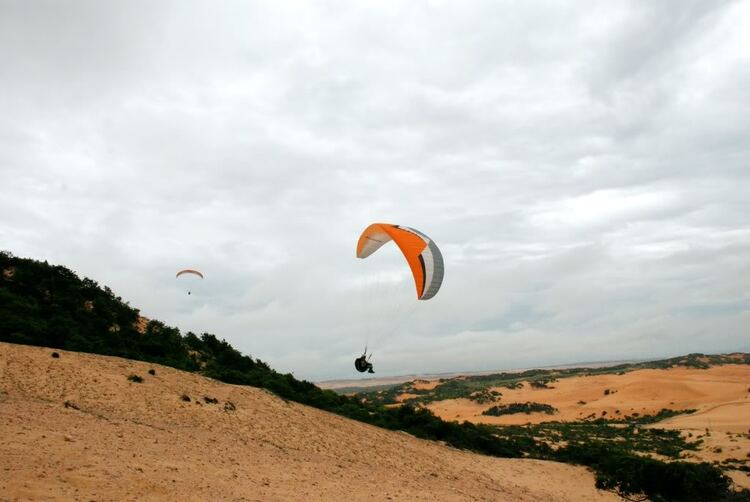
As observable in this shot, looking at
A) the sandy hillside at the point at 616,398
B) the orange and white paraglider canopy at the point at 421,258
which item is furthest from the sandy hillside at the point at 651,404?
the orange and white paraglider canopy at the point at 421,258

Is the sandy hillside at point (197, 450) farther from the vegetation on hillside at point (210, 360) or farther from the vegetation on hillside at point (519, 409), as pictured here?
the vegetation on hillside at point (519, 409)

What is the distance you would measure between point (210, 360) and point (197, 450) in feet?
46.2

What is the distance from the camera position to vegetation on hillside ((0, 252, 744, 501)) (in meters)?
19.0

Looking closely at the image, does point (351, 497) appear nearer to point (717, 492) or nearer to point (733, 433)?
point (717, 492)

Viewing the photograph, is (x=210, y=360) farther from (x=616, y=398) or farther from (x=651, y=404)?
(x=616, y=398)

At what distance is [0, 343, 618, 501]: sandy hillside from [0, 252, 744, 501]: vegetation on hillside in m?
1.65

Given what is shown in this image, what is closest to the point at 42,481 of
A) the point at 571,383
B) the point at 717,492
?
the point at 717,492

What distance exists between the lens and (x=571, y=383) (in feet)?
214

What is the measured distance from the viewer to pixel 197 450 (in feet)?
43.7

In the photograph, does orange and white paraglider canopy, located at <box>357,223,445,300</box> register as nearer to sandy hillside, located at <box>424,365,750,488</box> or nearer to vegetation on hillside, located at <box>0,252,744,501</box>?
vegetation on hillside, located at <box>0,252,744,501</box>

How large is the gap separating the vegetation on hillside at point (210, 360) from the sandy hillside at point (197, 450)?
1.65 m

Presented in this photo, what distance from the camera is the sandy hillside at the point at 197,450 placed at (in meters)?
10.1

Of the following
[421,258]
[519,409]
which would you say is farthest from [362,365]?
[519,409]

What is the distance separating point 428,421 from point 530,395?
39.5 metres
